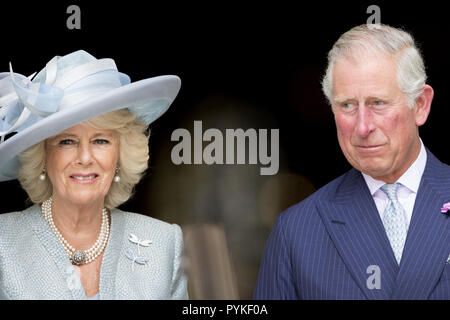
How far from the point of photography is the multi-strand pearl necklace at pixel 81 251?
3.74m

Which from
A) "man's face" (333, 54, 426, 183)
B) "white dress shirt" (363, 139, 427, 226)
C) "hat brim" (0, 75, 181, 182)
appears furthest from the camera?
"white dress shirt" (363, 139, 427, 226)

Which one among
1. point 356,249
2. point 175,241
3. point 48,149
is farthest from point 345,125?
point 48,149

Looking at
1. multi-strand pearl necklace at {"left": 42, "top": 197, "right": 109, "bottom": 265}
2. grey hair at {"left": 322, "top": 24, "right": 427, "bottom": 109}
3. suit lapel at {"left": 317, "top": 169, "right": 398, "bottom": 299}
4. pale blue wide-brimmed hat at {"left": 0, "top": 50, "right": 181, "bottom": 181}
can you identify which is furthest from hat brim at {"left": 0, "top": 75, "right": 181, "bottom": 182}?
suit lapel at {"left": 317, "top": 169, "right": 398, "bottom": 299}

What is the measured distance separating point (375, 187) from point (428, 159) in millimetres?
294

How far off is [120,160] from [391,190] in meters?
1.36

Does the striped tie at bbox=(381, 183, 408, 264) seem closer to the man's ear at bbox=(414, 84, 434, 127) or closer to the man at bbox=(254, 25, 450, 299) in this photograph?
the man at bbox=(254, 25, 450, 299)

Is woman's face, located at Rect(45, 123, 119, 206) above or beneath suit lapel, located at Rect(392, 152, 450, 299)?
above

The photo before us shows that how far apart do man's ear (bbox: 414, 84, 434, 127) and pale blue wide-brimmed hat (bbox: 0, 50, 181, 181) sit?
3.91ft

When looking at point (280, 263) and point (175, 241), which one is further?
point (175, 241)

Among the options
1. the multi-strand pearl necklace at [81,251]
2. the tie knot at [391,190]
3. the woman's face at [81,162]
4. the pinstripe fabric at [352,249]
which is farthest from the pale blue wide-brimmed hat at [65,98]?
the tie knot at [391,190]

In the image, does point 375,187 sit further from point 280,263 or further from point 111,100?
point 111,100

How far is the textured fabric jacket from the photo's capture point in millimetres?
3627

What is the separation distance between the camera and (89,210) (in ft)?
12.4

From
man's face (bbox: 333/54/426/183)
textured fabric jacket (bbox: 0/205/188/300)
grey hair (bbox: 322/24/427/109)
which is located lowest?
textured fabric jacket (bbox: 0/205/188/300)
